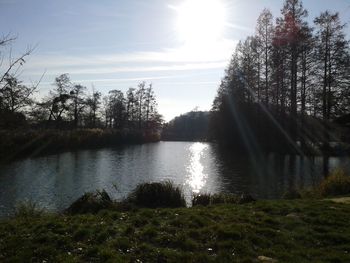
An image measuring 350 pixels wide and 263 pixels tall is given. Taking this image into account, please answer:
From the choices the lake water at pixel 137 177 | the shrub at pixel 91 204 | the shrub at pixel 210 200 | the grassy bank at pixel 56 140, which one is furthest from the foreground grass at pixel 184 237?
the grassy bank at pixel 56 140

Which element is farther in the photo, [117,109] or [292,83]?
[117,109]

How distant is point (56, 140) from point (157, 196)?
33189 mm

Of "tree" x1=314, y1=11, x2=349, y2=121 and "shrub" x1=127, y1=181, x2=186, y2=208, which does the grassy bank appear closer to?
"shrub" x1=127, y1=181, x2=186, y2=208

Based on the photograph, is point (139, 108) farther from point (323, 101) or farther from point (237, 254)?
point (237, 254)

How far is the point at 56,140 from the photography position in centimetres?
4397

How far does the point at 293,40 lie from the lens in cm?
3675

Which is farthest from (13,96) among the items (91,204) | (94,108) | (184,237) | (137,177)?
(94,108)

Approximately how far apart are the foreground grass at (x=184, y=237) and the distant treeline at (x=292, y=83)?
26135 mm

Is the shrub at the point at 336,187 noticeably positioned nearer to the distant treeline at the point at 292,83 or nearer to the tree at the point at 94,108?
the distant treeline at the point at 292,83

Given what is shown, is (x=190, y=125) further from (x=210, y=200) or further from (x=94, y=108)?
(x=210, y=200)

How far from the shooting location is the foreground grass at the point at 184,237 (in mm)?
6230

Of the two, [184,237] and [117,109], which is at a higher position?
[117,109]

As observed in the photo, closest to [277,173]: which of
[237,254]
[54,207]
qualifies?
[54,207]

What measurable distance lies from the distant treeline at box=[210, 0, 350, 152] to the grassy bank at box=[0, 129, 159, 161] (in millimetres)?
18995
